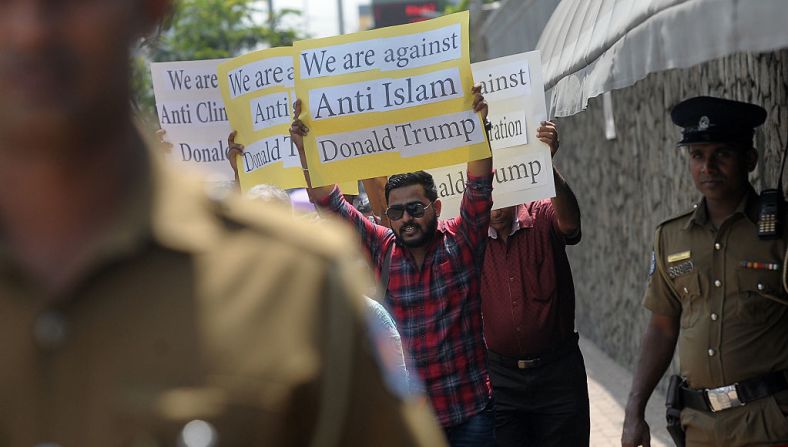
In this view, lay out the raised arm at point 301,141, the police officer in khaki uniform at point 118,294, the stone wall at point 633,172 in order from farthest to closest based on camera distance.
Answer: the stone wall at point 633,172, the raised arm at point 301,141, the police officer in khaki uniform at point 118,294

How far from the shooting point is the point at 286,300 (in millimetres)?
1188

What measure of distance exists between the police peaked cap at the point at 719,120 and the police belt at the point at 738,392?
1.03 metres

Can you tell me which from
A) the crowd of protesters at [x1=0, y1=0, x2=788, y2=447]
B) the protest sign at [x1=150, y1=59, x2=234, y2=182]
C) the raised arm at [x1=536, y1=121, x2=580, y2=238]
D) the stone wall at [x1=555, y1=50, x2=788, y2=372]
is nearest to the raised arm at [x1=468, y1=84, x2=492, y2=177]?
the raised arm at [x1=536, y1=121, x2=580, y2=238]

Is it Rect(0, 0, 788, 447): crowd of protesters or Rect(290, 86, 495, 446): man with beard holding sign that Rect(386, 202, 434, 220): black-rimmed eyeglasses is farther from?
Rect(0, 0, 788, 447): crowd of protesters

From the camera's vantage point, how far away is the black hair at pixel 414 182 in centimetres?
598

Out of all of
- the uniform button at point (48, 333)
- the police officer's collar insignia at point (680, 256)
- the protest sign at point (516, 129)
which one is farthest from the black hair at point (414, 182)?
the uniform button at point (48, 333)

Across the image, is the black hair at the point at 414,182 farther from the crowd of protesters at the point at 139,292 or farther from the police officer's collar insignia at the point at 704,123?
the crowd of protesters at the point at 139,292

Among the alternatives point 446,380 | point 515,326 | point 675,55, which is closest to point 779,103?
point 515,326

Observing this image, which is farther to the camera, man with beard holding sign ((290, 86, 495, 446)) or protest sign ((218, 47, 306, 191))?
protest sign ((218, 47, 306, 191))

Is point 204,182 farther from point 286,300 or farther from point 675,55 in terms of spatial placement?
point 675,55

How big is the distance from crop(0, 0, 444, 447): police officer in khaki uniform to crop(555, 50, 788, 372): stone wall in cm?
538

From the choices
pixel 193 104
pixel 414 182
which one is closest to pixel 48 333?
pixel 414 182

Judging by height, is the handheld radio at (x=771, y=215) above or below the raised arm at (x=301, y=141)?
below

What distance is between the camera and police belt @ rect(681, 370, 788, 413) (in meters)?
4.98
